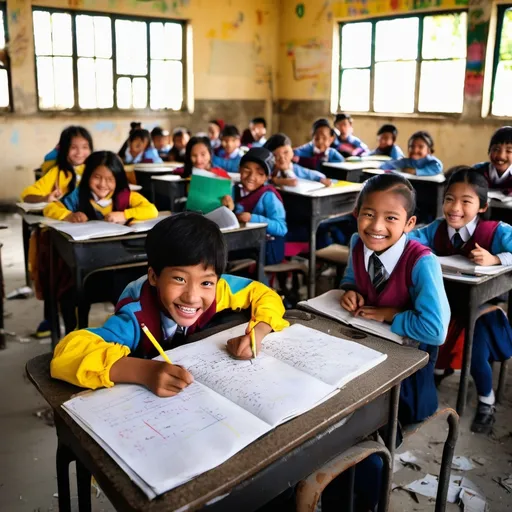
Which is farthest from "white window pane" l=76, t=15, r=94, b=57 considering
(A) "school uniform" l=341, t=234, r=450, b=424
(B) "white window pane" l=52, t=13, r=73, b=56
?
(A) "school uniform" l=341, t=234, r=450, b=424

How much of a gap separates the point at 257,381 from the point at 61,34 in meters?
7.30

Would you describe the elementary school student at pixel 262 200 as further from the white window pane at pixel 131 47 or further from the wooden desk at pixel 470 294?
the white window pane at pixel 131 47

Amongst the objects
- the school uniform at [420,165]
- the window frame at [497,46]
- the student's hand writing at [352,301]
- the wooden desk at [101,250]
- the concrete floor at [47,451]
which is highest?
the window frame at [497,46]

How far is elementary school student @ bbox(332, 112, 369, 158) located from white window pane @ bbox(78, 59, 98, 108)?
329 cm

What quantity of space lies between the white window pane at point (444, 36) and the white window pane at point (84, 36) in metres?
4.30

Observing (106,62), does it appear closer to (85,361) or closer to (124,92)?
(124,92)

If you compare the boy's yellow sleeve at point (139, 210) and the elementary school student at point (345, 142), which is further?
the elementary school student at point (345, 142)

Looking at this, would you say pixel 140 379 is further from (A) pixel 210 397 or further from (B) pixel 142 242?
(B) pixel 142 242

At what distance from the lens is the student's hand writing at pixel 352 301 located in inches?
58.5

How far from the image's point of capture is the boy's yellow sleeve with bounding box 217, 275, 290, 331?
1.32 metres

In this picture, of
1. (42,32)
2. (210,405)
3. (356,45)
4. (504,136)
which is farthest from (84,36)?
(210,405)

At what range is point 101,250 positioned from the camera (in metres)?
2.40

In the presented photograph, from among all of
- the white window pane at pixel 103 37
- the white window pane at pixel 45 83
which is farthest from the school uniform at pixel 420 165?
the white window pane at pixel 45 83

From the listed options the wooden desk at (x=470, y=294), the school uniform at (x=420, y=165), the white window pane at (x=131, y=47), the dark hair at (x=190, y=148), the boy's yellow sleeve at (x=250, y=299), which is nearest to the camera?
the boy's yellow sleeve at (x=250, y=299)
